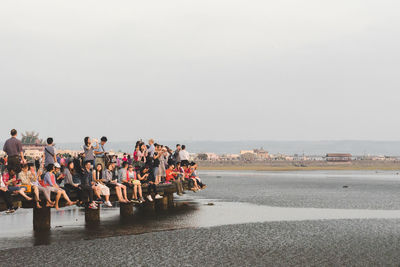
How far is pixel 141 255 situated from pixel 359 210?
2023cm

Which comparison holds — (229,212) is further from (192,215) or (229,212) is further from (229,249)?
(229,249)

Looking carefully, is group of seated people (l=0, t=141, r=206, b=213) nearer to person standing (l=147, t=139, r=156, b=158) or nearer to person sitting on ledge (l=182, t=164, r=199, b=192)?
person standing (l=147, t=139, r=156, b=158)

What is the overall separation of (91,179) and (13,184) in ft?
11.1

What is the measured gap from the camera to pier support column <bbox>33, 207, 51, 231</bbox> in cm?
2147

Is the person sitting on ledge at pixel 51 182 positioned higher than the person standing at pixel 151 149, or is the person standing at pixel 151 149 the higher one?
the person standing at pixel 151 149

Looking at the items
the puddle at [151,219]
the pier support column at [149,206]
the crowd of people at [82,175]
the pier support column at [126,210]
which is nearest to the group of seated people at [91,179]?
the crowd of people at [82,175]

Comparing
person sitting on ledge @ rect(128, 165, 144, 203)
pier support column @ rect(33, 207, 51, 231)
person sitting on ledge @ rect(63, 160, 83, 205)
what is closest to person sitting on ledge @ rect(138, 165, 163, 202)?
person sitting on ledge @ rect(128, 165, 144, 203)

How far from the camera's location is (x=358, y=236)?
66.8 ft

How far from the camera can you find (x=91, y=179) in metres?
22.0

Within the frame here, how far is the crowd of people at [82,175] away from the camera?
19500 millimetres

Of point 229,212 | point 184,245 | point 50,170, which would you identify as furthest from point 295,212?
point 50,170

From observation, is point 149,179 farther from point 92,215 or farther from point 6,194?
point 6,194

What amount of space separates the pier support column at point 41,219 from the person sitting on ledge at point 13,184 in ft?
6.78

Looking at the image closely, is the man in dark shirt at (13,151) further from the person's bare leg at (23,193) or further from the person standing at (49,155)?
the person's bare leg at (23,193)
